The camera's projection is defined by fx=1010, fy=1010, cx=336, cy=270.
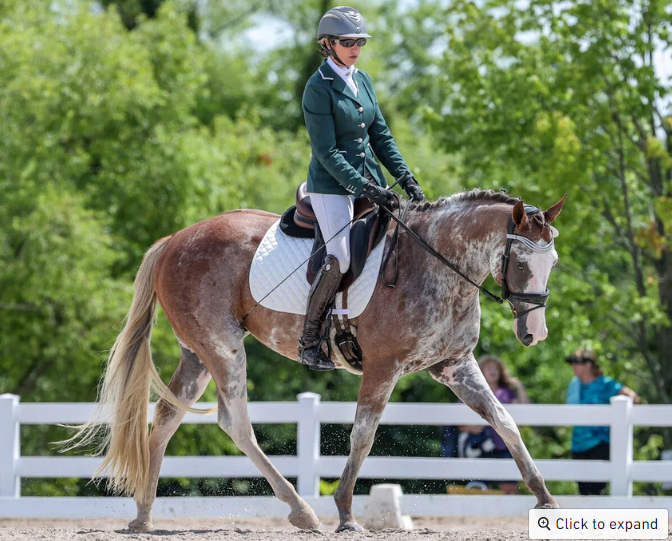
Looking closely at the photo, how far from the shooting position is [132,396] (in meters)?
6.39

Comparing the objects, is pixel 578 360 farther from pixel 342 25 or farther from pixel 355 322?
pixel 342 25

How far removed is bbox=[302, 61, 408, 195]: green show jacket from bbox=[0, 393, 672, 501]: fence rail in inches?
131

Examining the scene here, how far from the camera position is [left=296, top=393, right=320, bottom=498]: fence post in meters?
8.79

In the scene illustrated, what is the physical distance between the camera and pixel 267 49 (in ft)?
113

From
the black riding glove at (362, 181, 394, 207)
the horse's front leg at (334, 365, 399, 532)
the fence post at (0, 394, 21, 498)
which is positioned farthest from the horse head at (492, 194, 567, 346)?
the fence post at (0, 394, 21, 498)

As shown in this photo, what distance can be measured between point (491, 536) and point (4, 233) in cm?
1146

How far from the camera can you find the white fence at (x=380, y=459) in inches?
343

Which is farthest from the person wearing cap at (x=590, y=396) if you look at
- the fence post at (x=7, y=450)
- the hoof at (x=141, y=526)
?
the fence post at (x=7, y=450)

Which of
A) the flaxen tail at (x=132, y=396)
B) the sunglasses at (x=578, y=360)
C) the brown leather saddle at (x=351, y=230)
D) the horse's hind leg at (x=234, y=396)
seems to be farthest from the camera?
the sunglasses at (x=578, y=360)

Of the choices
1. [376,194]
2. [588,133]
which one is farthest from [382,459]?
[588,133]

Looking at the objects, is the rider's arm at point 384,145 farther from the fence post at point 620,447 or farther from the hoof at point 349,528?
the fence post at point 620,447

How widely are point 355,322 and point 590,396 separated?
168 inches

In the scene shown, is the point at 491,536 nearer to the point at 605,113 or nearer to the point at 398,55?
the point at 605,113

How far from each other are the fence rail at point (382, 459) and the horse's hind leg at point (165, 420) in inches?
86.1
